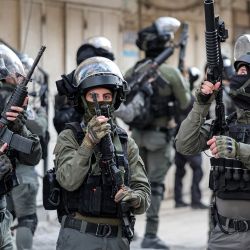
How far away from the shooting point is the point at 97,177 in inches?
161

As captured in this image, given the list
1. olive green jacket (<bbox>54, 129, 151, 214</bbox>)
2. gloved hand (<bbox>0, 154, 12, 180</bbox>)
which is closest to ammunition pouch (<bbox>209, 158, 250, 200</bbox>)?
olive green jacket (<bbox>54, 129, 151, 214</bbox>)

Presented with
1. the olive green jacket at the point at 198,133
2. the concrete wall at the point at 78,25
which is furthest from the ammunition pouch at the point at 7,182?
the concrete wall at the point at 78,25

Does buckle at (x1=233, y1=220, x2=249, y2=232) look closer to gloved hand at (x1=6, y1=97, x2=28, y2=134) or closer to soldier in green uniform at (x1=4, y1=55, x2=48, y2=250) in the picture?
gloved hand at (x1=6, y1=97, x2=28, y2=134)

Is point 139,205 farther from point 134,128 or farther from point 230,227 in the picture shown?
point 134,128

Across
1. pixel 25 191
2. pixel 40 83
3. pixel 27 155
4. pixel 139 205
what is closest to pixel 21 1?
pixel 40 83

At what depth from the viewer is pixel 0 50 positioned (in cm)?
→ 478

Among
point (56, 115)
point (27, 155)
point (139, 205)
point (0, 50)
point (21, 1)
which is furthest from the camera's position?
point (21, 1)

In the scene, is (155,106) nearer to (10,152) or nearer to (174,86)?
(174,86)

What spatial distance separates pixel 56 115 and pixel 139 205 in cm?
280

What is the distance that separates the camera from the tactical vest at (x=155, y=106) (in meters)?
7.12

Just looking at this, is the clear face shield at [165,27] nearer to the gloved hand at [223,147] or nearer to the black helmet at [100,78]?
the black helmet at [100,78]

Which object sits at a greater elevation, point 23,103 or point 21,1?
point 21,1

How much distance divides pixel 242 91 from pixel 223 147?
48cm

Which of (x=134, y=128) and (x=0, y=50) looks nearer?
(x=0, y=50)
